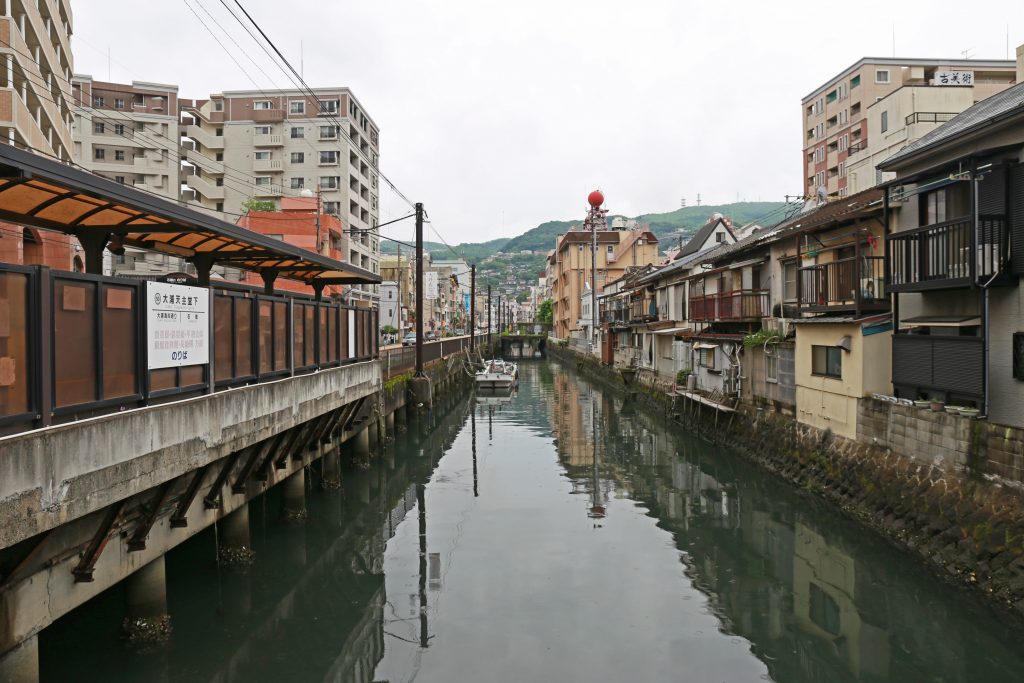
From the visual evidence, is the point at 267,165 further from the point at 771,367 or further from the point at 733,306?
the point at 771,367

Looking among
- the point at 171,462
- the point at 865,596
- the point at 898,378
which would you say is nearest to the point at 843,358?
the point at 898,378

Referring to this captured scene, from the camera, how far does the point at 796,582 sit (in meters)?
13.5

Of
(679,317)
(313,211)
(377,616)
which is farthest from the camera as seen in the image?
(313,211)

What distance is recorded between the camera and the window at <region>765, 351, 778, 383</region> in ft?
76.2

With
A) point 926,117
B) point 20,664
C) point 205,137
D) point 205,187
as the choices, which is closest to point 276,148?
point 205,137

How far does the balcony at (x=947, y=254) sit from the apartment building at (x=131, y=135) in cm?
5666

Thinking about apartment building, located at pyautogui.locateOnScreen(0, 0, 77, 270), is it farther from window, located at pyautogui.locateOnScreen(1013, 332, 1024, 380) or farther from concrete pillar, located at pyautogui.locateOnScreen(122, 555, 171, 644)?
window, located at pyautogui.locateOnScreen(1013, 332, 1024, 380)

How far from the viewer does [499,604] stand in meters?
12.3

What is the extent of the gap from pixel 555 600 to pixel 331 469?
A: 10.8 m

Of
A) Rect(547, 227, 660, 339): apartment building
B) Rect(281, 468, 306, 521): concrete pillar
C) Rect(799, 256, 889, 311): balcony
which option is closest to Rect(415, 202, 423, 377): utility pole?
Rect(281, 468, 306, 521): concrete pillar

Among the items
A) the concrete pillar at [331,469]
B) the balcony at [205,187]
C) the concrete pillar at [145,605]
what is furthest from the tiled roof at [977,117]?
the balcony at [205,187]

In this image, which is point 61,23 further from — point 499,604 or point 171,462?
point 499,604

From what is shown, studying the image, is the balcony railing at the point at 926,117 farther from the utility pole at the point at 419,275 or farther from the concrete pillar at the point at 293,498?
the concrete pillar at the point at 293,498

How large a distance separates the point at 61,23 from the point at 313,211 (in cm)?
1645
